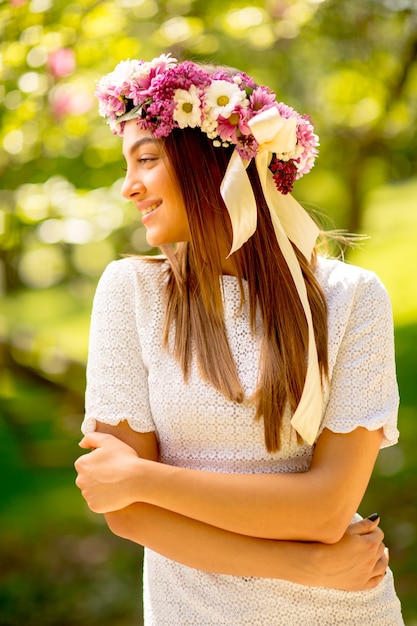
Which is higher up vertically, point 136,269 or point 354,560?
point 136,269

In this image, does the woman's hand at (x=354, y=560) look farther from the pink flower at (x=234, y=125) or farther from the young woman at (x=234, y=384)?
the pink flower at (x=234, y=125)

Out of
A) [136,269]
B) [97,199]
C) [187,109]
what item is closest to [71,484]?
[97,199]

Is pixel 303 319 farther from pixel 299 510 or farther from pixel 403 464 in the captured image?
pixel 403 464

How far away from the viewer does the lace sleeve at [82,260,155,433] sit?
186cm

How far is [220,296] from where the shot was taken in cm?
195

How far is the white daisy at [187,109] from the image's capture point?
6.02 ft

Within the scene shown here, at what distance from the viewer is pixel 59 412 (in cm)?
530

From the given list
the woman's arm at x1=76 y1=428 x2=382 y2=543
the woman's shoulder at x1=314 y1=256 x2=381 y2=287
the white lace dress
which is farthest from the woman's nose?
the woman's arm at x1=76 y1=428 x2=382 y2=543

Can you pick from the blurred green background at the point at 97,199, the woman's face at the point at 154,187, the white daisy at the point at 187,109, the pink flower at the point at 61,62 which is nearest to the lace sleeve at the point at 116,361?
the woman's face at the point at 154,187

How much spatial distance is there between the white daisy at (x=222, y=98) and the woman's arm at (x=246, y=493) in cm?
70

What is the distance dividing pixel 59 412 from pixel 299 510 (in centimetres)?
372

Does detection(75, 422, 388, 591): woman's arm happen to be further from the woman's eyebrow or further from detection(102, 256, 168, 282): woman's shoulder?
the woman's eyebrow

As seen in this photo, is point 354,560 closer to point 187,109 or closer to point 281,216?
point 281,216

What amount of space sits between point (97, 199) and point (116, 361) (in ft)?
4.38
